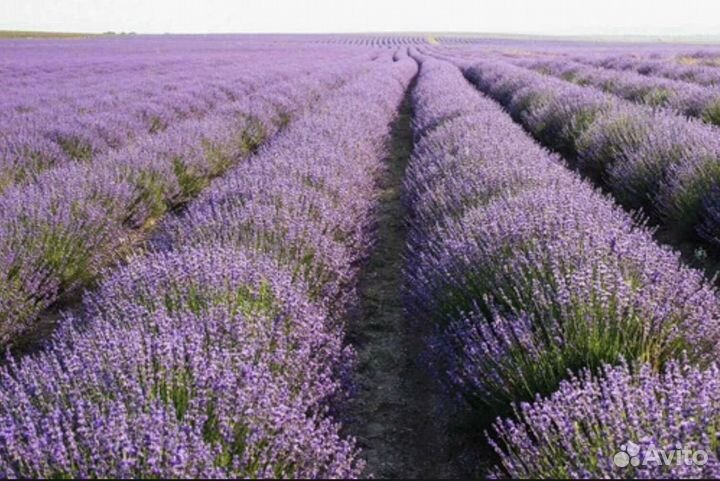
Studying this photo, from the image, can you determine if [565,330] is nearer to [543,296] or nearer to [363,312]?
[543,296]

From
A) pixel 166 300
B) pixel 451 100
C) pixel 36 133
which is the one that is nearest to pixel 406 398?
pixel 166 300

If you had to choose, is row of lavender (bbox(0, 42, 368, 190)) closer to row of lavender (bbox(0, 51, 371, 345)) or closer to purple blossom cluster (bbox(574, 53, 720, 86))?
row of lavender (bbox(0, 51, 371, 345))

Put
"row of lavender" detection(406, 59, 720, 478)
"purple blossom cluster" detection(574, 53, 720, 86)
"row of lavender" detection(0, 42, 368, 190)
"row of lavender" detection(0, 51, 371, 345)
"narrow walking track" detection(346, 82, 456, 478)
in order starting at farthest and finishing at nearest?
1. "purple blossom cluster" detection(574, 53, 720, 86)
2. "row of lavender" detection(0, 42, 368, 190)
3. "row of lavender" detection(0, 51, 371, 345)
4. "narrow walking track" detection(346, 82, 456, 478)
5. "row of lavender" detection(406, 59, 720, 478)

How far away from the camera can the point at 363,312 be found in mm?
3906

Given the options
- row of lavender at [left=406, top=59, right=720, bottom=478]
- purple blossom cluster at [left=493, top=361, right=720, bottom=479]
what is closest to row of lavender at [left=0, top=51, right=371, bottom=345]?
row of lavender at [left=406, top=59, right=720, bottom=478]

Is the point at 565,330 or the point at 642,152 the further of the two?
the point at 642,152

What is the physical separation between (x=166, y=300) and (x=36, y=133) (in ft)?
17.5

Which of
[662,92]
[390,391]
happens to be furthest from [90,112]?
[662,92]

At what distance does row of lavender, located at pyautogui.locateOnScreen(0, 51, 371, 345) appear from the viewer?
3.71 meters

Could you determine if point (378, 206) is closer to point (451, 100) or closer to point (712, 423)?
point (451, 100)

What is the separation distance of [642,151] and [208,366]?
4639mm

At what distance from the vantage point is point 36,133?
7195 millimetres

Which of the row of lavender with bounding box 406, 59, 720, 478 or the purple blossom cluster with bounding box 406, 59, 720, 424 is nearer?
the row of lavender with bounding box 406, 59, 720, 478

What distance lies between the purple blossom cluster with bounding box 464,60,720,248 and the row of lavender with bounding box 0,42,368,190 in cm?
487
